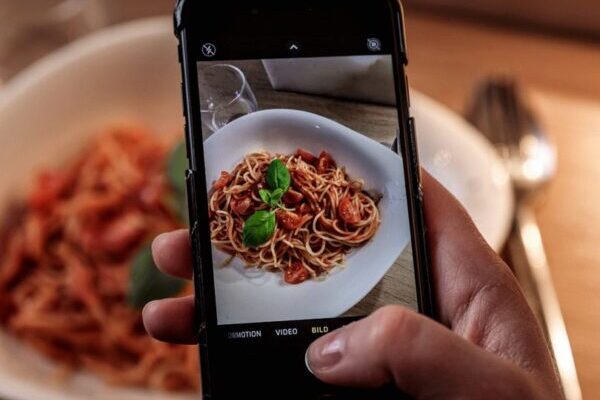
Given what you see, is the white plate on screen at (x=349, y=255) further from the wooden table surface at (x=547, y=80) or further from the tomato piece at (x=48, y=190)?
the tomato piece at (x=48, y=190)

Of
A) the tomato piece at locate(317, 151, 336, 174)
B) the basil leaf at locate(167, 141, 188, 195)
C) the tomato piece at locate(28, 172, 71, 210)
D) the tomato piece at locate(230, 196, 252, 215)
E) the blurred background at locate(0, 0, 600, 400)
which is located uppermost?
the blurred background at locate(0, 0, 600, 400)

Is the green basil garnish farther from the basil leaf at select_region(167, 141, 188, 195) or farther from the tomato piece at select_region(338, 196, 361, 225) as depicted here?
the basil leaf at select_region(167, 141, 188, 195)

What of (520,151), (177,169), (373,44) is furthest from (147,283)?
(520,151)

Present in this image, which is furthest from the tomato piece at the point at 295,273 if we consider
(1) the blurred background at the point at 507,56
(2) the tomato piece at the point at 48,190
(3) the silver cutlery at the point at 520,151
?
(2) the tomato piece at the point at 48,190

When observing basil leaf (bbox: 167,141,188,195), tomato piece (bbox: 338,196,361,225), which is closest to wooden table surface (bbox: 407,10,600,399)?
basil leaf (bbox: 167,141,188,195)

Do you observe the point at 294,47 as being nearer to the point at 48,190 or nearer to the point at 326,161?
the point at 326,161
